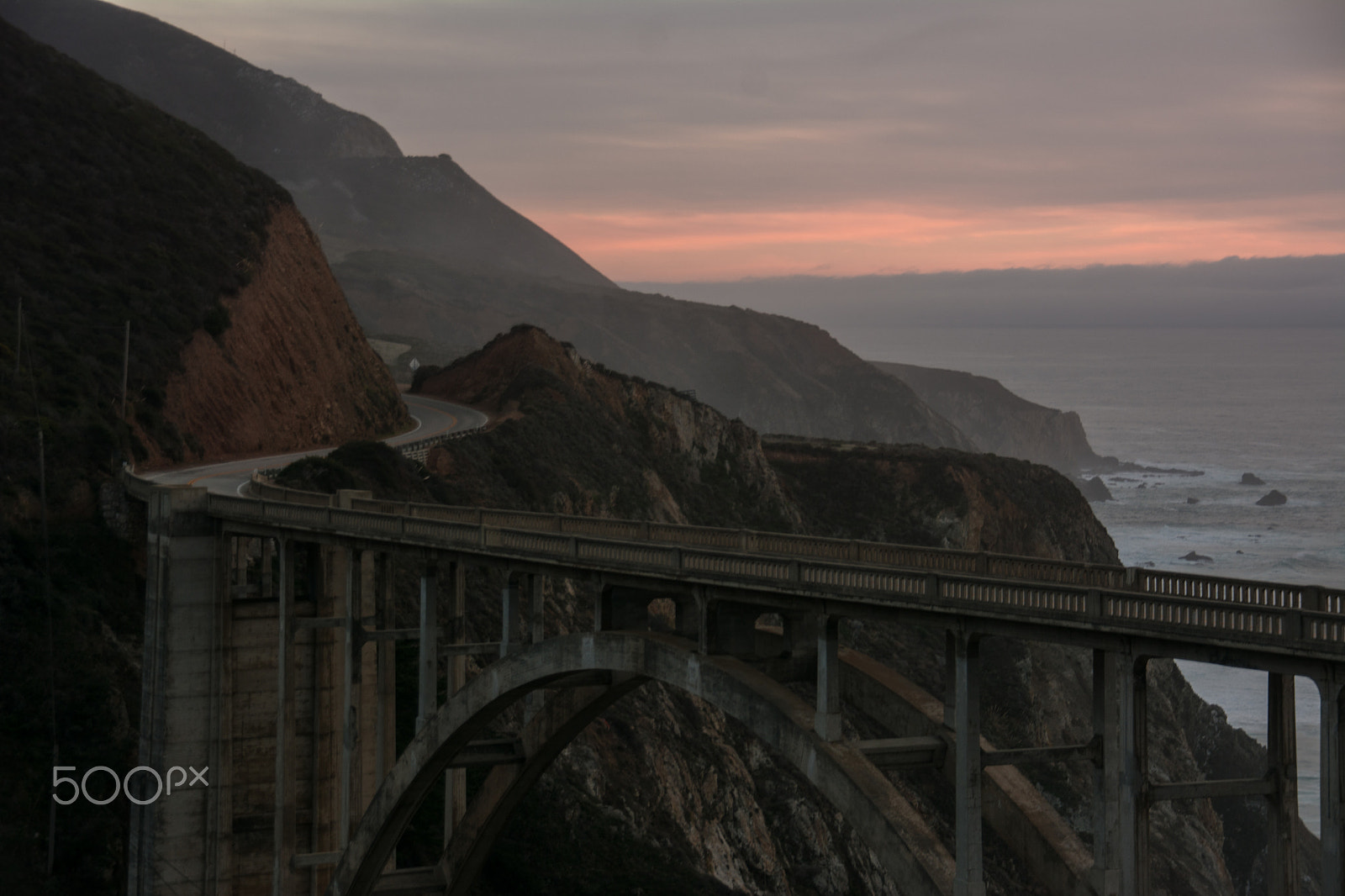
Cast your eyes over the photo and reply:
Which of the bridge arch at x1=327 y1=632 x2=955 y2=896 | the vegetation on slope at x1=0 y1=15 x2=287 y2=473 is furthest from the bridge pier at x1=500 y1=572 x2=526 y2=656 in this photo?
the vegetation on slope at x1=0 y1=15 x2=287 y2=473

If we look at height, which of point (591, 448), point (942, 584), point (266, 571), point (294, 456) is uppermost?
point (591, 448)

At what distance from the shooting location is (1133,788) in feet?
61.5

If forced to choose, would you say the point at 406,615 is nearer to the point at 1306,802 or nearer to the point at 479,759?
the point at 479,759

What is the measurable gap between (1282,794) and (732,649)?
10.4 meters

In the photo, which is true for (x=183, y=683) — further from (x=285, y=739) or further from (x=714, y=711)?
(x=714, y=711)

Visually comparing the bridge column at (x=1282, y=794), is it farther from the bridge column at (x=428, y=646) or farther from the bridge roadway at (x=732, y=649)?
the bridge column at (x=428, y=646)

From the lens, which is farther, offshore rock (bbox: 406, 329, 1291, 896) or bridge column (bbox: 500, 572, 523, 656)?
offshore rock (bbox: 406, 329, 1291, 896)

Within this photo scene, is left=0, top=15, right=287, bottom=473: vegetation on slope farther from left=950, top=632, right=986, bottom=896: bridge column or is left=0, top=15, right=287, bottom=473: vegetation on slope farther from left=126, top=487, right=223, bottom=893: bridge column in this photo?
left=950, top=632, right=986, bottom=896: bridge column

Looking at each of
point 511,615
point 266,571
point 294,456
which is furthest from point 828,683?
point 294,456

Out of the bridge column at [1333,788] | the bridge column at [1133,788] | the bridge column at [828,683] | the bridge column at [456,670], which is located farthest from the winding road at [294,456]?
the bridge column at [1333,788]

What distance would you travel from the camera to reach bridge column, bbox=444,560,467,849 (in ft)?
105

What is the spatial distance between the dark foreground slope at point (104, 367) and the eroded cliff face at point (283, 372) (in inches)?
5.0

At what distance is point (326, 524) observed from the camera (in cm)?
3400
